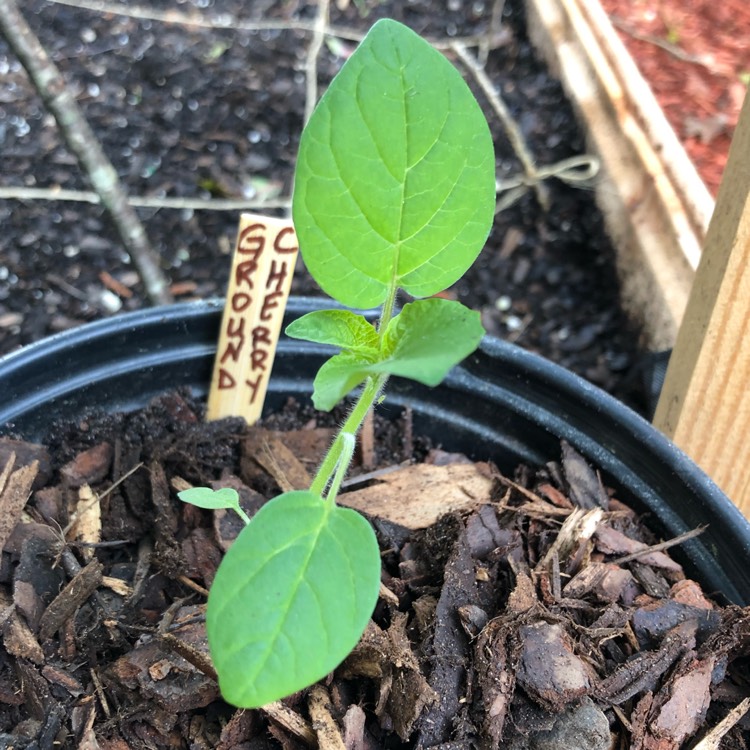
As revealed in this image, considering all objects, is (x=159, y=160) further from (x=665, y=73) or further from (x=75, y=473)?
(x=665, y=73)

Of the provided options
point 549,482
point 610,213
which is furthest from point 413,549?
point 610,213

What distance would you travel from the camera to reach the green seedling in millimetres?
573

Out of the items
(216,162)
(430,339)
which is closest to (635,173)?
(216,162)

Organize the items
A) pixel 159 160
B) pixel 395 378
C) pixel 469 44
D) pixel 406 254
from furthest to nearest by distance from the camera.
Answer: pixel 469 44
pixel 159 160
pixel 395 378
pixel 406 254

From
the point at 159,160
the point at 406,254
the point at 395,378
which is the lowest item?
the point at 159,160

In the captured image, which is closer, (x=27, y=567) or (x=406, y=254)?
(x=406, y=254)

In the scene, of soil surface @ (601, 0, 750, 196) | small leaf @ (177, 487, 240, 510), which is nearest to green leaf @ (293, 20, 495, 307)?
small leaf @ (177, 487, 240, 510)

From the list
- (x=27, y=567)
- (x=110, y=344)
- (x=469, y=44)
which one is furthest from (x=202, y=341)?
(x=469, y=44)

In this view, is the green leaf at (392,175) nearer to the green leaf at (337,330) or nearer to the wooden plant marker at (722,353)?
the green leaf at (337,330)

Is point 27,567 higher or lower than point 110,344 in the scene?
lower

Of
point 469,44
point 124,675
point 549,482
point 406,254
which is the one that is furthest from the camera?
point 469,44

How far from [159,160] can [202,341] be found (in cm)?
93

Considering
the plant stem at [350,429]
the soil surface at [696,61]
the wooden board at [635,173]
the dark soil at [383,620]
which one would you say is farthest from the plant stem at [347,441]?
the soil surface at [696,61]

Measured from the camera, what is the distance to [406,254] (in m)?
0.74
